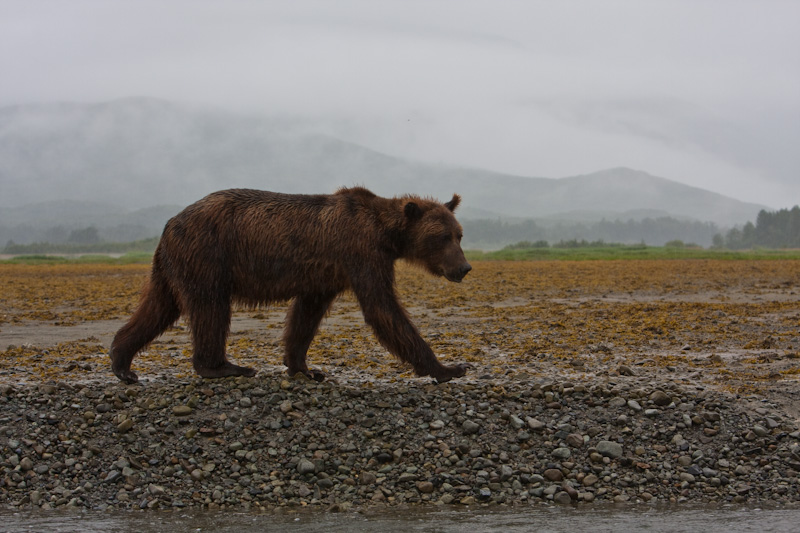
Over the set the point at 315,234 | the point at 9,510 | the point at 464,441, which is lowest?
the point at 9,510

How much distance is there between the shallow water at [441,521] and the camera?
224 inches

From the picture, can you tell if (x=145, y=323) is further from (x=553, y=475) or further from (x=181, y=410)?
(x=553, y=475)

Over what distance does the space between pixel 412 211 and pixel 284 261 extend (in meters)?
1.48

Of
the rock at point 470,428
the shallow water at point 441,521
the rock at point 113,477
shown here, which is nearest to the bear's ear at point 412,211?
the rock at point 470,428

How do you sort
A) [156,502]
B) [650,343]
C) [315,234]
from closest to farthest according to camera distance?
[156,502]
[315,234]
[650,343]

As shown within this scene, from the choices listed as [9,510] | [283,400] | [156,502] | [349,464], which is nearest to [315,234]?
[283,400]

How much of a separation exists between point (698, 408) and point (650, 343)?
4.35 m

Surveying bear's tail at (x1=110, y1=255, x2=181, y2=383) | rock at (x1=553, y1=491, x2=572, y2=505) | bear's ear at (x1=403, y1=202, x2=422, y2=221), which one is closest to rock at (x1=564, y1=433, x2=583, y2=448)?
rock at (x1=553, y1=491, x2=572, y2=505)

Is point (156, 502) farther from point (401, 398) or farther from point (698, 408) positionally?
point (698, 408)

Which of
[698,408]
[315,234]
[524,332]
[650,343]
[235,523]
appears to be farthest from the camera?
[524,332]

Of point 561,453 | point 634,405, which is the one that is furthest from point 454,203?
point 561,453

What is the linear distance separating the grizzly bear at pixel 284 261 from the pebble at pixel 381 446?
1.69ft

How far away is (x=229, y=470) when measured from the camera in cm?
675

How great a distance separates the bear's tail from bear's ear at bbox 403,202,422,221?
267cm
